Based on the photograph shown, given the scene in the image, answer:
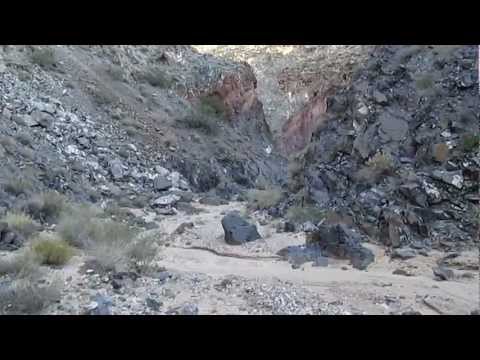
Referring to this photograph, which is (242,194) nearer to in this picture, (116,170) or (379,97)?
(116,170)

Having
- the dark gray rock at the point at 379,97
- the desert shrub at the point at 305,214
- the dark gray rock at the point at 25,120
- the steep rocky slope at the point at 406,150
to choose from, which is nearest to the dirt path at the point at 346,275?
the desert shrub at the point at 305,214

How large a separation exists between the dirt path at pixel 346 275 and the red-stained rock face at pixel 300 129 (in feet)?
70.2

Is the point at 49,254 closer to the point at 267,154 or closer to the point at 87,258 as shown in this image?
the point at 87,258

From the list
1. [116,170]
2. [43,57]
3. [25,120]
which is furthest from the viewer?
[43,57]

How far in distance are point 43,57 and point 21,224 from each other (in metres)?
11.4

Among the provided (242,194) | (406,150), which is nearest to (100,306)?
(406,150)

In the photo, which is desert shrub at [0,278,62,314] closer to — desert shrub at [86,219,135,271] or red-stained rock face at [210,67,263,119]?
desert shrub at [86,219,135,271]

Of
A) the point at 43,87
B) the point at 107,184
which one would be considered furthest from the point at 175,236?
the point at 43,87

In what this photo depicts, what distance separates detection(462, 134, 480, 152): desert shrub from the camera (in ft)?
31.1

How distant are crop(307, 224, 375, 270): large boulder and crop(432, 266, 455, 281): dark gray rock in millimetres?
1035

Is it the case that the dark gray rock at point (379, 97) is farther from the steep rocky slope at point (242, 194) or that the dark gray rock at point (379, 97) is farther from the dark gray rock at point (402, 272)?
the dark gray rock at point (402, 272)

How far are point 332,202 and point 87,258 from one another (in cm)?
530

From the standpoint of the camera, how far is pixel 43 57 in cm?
1822

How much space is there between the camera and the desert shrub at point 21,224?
334 inches
